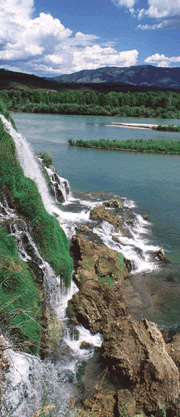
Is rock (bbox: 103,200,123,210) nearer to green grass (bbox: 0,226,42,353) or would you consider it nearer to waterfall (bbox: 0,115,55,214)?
waterfall (bbox: 0,115,55,214)

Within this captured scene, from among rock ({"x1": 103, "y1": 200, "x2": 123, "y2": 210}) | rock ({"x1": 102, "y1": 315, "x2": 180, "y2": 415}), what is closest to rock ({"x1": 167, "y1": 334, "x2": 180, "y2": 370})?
rock ({"x1": 102, "y1": 315, "x2": 180, "y2": 415})

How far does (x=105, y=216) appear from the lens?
637 inches

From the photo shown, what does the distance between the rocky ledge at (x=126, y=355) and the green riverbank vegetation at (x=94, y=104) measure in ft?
233

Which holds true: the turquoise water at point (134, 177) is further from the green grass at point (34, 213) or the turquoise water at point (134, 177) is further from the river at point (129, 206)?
the green grass at point (34, 213)

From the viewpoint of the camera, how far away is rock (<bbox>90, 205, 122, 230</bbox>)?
1596 centimetres

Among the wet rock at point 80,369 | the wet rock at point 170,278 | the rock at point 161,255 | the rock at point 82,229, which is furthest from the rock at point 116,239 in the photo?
the wet rock at point 80,369

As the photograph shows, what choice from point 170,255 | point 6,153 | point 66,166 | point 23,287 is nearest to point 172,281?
point 170,255

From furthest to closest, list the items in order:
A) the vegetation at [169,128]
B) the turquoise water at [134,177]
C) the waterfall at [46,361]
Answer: the vegetation at [169,128] < the turquoise water at [134,177] < the waterfall at [46,361]

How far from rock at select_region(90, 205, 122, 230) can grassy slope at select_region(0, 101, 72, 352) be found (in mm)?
4521

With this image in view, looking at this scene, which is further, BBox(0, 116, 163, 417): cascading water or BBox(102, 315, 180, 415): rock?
BBox(102, 315, 180, 415): rock

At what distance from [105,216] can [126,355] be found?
901 cm

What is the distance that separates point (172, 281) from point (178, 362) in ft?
16.3

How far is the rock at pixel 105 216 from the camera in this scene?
15961 millimetres

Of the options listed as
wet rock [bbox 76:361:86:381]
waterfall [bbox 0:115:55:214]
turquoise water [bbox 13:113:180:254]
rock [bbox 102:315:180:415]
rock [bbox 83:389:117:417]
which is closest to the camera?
rock [bbox 83:389:117:417]
